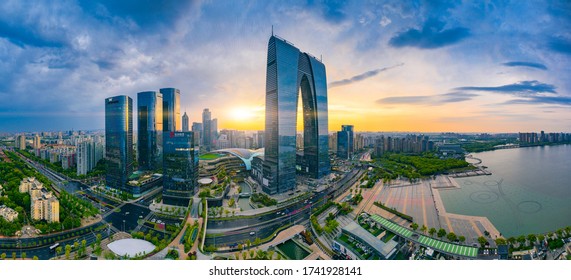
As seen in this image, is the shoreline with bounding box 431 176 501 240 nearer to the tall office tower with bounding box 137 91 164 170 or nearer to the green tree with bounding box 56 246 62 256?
the green tree with bounding box 56 246 62 256

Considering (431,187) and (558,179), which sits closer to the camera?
(558,179)

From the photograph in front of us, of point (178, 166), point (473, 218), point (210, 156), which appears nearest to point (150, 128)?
point (210, 156)

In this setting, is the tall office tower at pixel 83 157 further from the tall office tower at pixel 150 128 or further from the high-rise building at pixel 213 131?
the high-rise building at pixel 213 131

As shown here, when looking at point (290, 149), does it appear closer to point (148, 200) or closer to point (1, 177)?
point (148, 200)

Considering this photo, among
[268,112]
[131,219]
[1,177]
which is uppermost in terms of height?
[268,112]

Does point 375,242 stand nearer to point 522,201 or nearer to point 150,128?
point 522,201
